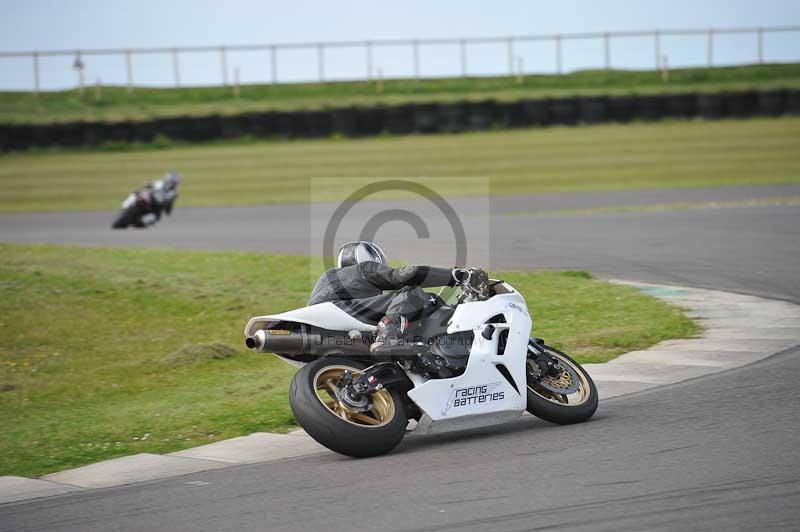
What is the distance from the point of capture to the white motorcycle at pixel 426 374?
635 cm

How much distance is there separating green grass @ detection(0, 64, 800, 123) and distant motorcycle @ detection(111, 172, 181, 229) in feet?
41.4

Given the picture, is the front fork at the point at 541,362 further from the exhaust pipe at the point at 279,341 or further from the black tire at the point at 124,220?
the black tire at the point at 124,220

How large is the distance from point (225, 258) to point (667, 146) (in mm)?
19982

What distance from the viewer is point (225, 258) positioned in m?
16.5

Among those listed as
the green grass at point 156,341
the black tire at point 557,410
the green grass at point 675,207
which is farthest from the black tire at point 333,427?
the green grass at point 675,207

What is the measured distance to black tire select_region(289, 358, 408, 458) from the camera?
618 cm

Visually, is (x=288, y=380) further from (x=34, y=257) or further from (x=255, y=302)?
(x=34, y=257)

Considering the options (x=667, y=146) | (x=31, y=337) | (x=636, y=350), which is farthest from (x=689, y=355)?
(x=667, y=146)

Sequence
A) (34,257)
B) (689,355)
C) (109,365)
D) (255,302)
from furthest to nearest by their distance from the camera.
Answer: (34,257) < (255,302) < (109,365) < (689,355)

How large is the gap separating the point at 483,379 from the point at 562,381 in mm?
675

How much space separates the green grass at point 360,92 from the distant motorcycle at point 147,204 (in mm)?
12604

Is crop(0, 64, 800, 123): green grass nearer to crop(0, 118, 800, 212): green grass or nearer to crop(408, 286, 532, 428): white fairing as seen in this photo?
crop(0, 118, 800, 212): green grass

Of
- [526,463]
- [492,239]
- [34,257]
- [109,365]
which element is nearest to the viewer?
[526,463]

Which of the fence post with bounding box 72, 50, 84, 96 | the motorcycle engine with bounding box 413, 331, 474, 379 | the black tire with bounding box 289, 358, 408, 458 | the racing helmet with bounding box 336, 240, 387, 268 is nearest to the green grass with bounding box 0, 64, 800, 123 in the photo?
the fence post with bounding box 72, 50, 84, 96
